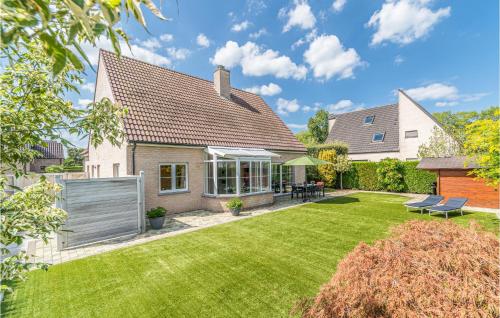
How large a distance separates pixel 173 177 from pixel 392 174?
17861mm

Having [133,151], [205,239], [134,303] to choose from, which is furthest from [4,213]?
[133,151]

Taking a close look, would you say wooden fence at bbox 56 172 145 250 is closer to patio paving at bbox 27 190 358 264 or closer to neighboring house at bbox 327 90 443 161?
patio paving at bbox 27 190 358 264

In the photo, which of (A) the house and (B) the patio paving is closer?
(B) the patio paving

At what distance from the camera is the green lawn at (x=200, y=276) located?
15.7 feet

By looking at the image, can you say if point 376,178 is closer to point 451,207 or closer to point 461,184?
point 461,184

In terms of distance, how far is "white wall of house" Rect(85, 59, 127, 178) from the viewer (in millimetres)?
12562

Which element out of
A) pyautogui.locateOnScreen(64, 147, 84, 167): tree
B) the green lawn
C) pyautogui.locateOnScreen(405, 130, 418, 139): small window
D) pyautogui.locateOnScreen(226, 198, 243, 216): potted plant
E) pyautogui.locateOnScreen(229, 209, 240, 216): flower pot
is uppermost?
pyautogui.locateOnScreen(405, 130, 418, 139): small window

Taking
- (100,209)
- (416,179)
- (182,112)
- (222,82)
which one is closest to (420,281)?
(100,209)

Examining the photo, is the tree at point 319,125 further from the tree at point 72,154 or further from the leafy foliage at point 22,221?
the leafy foliage at point 22,221

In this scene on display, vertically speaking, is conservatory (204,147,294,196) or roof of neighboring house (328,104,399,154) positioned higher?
roof of neighboring house (328,104,399,154)

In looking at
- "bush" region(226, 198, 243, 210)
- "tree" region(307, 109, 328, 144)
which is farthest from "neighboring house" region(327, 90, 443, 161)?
"bush" region(226, 198, 243, 210)

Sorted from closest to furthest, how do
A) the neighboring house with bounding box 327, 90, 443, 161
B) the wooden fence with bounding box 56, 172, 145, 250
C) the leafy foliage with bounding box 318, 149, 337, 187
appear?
1. the wooden fence with bounding box 56, 172, 145, 250
2. the leafy foliage with bounding box 318, 149, 337, 187
3. the neighboring house with bounding box 327, 90, 443, 161

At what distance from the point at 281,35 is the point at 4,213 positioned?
76.9 feet

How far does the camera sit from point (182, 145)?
13.4 meters
